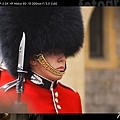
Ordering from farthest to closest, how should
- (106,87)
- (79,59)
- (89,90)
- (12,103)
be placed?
1. (89,90)
2. (106,87)
3. (79,59)
4. (12,103)

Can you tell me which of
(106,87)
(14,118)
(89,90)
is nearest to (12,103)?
(14,118)

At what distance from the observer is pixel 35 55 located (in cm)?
360

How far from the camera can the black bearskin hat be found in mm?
3588

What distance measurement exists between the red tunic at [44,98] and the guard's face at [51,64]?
3.3 inches

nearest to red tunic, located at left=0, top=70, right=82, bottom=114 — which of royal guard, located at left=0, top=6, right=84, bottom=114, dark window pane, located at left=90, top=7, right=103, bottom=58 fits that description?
royal guard, located at left=0, top=6, right=84, bottom=114

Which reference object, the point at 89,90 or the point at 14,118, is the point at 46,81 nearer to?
the point at 14,118

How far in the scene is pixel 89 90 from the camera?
5719 mm

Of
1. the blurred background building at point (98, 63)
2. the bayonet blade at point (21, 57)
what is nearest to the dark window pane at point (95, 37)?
the blurred background building at point (98, 63)

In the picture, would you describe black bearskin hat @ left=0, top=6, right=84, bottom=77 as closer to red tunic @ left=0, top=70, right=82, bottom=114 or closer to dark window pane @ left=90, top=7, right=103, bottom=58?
red tunic @ left=0, top=70, right=82, bottom=114

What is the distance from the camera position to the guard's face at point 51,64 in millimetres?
3602

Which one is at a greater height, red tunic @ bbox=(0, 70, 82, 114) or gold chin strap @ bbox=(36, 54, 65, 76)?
gold chin strap @ bbox=(36, 54, 65, 76)

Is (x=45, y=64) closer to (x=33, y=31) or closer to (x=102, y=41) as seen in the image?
(x=33, y=31)

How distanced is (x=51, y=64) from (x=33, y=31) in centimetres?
24

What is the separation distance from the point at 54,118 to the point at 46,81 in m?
0.25
